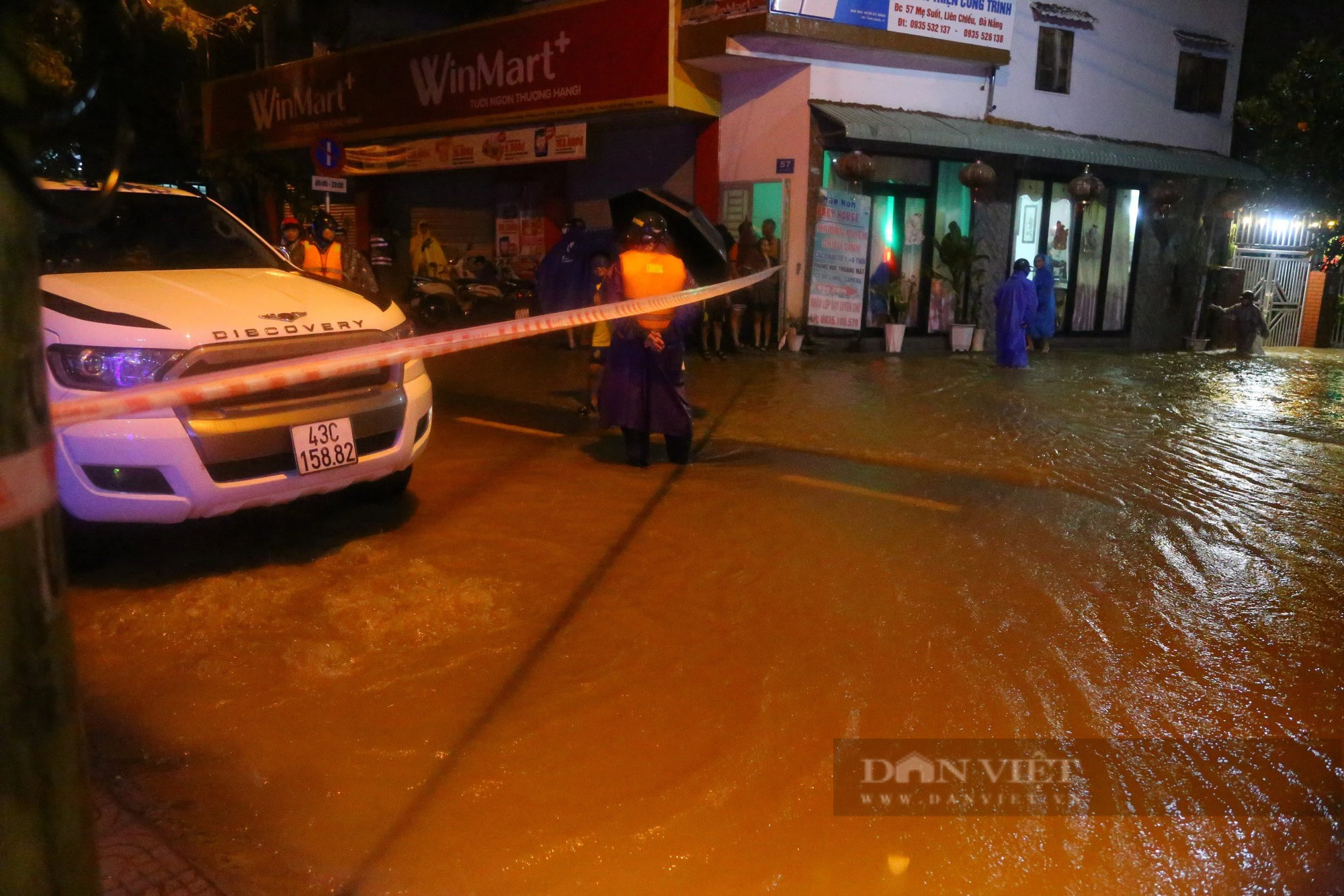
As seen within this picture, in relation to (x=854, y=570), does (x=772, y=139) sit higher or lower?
higher

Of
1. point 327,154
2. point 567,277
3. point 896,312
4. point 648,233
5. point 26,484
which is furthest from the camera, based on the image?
point 896,312

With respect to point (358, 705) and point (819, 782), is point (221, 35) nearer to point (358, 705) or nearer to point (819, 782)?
point (358, 705)

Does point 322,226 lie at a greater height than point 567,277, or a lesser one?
greater

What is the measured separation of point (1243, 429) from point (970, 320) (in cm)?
725

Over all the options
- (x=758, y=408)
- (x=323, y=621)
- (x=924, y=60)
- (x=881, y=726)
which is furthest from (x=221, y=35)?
(x=881, y=726)

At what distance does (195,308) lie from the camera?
14.6ft

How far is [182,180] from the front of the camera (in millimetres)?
24734

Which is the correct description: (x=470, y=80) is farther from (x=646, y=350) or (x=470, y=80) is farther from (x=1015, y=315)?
(x=646, y=350)

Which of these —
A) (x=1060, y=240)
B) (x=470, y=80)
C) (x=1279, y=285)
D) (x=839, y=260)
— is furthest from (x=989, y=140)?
(x=1279, y=285)

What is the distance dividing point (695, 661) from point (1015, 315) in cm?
1120

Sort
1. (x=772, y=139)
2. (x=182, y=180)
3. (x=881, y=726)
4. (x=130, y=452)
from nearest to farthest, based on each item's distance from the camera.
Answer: (x=881, y=726) → (x=130, y=452) → (x=772, y=139) → (x=182, y=180)

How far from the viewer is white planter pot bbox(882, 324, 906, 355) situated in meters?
15.6

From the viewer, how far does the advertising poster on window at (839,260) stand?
1480cm

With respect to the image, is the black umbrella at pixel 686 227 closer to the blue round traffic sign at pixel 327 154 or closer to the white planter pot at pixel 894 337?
the blue round traffic sign at pixel 327 154
